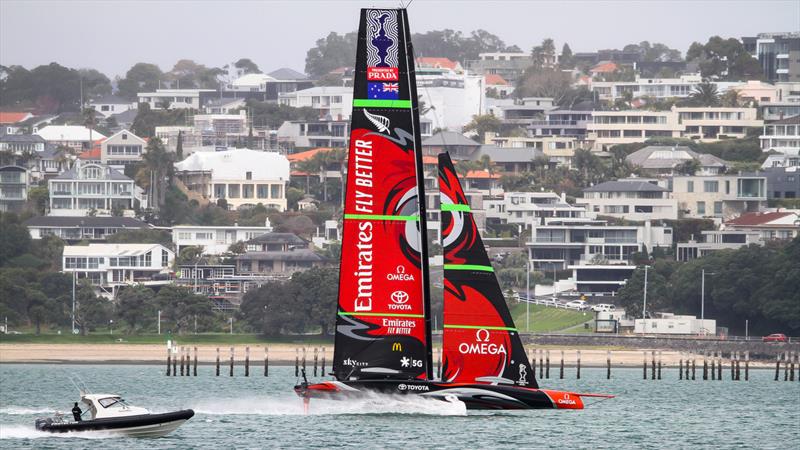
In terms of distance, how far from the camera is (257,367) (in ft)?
345

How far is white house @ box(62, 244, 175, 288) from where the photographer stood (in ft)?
464

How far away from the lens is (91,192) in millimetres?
174500

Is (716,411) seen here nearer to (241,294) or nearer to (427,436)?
(427,436)

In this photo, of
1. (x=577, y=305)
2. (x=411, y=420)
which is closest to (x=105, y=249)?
(x=577, y=305)

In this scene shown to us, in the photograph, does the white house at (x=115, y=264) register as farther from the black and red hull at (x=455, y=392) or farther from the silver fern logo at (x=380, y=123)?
the silver fern logo at (x=380, y=123)

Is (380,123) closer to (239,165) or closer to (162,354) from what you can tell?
(162,354)

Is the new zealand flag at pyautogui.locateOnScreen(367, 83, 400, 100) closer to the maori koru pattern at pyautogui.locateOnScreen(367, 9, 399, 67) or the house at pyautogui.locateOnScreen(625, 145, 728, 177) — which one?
the maori koru pattern at pyautogui.locateOnScreen(367, 9, 399, 67)

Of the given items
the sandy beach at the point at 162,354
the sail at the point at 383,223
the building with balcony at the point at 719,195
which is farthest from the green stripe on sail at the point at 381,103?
the building with balcony at the point at 719,195

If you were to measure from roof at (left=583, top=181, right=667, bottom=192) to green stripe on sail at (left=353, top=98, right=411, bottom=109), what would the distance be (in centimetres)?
11615

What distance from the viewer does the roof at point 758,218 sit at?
151 meters

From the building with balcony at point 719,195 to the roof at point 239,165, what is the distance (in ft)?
123

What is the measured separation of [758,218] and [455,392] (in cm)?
10618

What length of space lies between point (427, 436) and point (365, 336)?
504cm

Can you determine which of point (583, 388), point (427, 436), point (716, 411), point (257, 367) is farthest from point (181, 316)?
point (427, 436)
